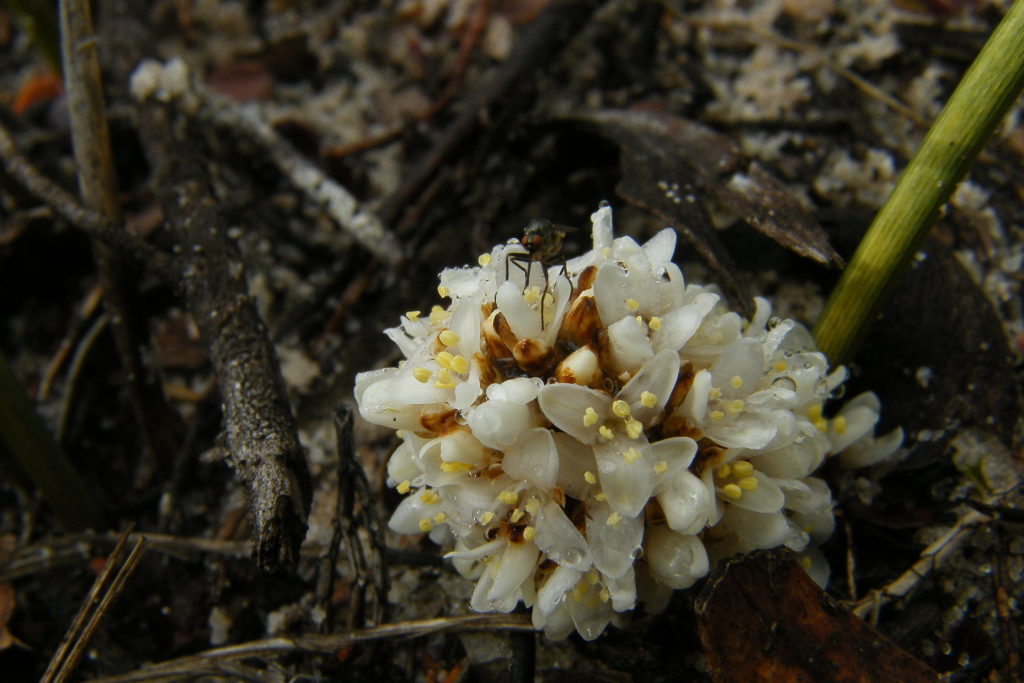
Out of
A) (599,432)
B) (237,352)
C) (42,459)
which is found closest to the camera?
(599,432)

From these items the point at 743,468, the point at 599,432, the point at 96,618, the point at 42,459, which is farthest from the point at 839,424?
the point at 42,459

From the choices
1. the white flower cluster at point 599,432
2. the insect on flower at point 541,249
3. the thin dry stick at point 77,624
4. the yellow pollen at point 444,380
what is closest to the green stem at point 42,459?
the thin dry stick at point 77,624

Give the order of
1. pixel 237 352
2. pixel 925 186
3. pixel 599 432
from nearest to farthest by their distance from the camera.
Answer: pixel 599 432 < pixel 925 186 < pixel 237 352

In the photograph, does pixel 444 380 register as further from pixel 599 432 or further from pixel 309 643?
pixel 309 643

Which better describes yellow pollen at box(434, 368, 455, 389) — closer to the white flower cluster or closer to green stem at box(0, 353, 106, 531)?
the white flower cluster

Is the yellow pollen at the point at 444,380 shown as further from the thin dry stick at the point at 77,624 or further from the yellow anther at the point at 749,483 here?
the thin dry stick at the point at 77,624

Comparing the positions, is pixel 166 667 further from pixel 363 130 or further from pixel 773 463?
pixel 363 130
